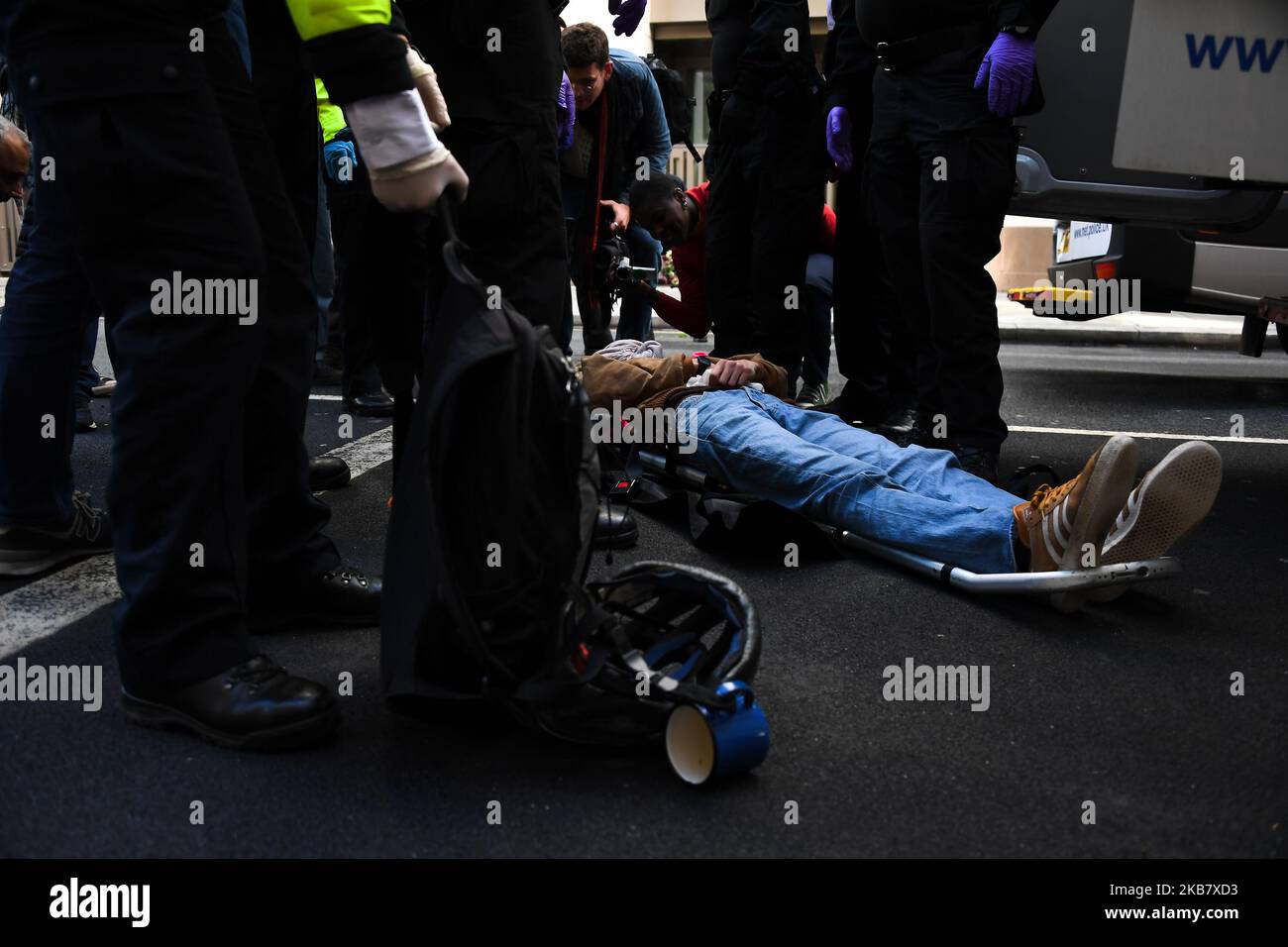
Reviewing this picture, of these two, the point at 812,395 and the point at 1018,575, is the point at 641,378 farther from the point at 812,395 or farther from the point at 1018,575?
the point at 812,395

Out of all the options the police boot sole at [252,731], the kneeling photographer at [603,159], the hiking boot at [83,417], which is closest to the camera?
the police boot sole at [252,731]

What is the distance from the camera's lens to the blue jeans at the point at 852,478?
261 centimetres

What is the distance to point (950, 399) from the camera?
3453mm

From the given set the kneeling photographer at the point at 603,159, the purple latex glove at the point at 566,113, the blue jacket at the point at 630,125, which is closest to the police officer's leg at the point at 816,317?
the kneeling photographer at the point at 603,159

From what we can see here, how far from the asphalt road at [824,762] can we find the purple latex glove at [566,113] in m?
2.49

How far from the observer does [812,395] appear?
16.6 ft

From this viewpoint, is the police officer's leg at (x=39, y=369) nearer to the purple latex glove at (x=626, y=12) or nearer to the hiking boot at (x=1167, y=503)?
the purple latex glove at (x=626, y=12)

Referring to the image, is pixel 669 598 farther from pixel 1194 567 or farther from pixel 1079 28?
pixel 1079 28

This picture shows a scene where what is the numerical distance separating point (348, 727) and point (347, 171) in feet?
7.88

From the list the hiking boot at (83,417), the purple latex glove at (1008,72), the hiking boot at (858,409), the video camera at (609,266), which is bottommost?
the hiking boot at (83,417)

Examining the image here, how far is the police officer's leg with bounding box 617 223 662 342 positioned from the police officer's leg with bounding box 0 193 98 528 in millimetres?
2744

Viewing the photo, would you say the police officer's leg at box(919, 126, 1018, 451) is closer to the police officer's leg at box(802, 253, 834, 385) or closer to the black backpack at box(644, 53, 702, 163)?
the police officer's leg at box(802, 253, 834, 385)

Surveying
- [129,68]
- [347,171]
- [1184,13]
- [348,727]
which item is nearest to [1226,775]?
[348,727]

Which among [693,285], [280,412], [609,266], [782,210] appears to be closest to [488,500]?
[280,412]
